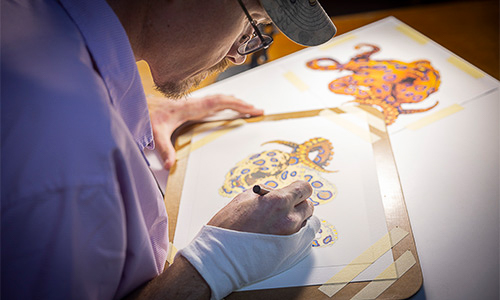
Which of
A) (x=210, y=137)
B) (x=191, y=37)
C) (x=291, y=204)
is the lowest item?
→ (x=210, y=137)

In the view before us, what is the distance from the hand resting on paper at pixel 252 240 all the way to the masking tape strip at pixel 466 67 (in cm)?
68

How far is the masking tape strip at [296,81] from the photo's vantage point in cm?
140

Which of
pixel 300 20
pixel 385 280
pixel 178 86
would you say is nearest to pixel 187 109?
pixel 178 86

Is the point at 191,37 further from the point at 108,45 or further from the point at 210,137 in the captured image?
the point at 210,137

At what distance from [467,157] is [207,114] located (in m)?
0.67

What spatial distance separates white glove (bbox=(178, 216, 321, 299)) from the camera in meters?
0.80

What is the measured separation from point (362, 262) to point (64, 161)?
53 centimetres

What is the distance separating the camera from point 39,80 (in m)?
0.69

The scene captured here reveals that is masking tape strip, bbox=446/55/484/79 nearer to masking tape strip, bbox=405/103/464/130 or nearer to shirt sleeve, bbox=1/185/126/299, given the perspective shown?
masking tape strip, bbox=405/103/464/130

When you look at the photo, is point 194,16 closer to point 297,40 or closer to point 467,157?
point 297,40

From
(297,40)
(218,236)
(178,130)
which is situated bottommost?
(178,130)

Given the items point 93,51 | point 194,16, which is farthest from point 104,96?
point 194,16

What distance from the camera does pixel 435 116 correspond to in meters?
1.19

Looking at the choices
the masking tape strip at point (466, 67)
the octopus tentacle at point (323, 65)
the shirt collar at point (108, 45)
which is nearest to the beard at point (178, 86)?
the shirt collar at point (108, 45)
